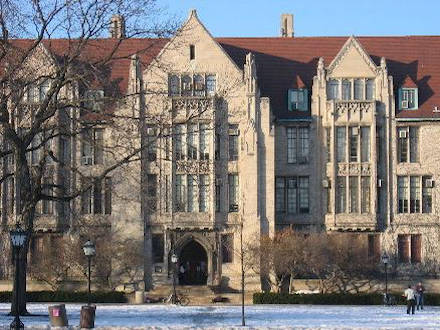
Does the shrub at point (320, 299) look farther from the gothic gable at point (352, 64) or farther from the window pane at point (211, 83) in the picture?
the gothic gable at point (352, 64)

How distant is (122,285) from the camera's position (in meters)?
69.9

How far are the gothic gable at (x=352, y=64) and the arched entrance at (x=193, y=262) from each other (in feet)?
40.3

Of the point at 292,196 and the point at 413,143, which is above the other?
the point at 413,143

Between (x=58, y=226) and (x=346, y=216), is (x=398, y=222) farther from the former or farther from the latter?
(x=58, y=226)

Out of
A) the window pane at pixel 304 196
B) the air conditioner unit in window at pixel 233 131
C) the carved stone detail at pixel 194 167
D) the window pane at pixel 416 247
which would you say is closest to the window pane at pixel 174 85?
the air conditioner unit in window at pixel 233 131

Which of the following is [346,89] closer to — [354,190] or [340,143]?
[340,143]

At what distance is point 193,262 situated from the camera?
72.8m

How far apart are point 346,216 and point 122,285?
12.9 metres

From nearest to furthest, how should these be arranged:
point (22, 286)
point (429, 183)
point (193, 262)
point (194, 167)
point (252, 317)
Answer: point (22, 286)
point (252, 317)
point (194, 167)
point (429, 183)
point (193, 262)

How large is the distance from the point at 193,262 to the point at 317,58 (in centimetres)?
1384

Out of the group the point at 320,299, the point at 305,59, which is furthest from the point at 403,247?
the point at 320,299

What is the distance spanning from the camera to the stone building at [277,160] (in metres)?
70.9

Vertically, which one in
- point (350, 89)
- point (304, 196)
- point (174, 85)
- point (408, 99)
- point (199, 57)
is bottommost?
point (304, 196)

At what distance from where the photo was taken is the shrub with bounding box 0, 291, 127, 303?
62.6 meters
